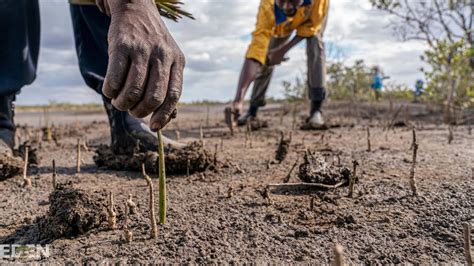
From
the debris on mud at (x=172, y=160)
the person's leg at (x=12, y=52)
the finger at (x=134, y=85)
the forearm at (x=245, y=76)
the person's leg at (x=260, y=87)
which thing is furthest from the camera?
the person's leg at (x=260, y=87)

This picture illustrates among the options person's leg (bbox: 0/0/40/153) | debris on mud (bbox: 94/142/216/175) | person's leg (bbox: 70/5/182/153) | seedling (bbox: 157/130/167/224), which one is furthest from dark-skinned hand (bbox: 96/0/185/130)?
person's leg (bbox: 0/0/40/153)

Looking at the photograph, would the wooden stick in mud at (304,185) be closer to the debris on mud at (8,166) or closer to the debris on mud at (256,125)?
the debris on mud at (8,166)

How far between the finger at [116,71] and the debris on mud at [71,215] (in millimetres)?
470

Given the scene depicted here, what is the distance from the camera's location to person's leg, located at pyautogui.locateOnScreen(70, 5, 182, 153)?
7.20 ft

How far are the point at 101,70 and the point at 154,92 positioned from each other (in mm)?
1426

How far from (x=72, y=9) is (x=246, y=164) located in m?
1.37

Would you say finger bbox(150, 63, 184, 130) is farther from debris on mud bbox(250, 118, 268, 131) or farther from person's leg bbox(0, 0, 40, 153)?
debris on mud bbox(250, 118, 268, 131)

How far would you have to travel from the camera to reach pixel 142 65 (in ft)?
3.23

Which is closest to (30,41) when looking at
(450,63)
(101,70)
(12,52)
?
(12,52)

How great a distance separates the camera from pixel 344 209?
141 centimetres

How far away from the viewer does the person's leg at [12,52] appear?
84.9 inches

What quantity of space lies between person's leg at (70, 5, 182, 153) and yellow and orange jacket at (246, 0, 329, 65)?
5.68ft

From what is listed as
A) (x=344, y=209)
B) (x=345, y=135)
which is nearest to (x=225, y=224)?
(x=344, y=209)

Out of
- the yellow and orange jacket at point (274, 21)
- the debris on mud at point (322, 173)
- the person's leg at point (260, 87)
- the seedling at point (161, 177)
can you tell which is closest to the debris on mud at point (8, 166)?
the seedling at point (161, 177)
